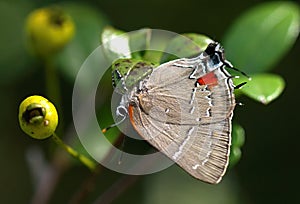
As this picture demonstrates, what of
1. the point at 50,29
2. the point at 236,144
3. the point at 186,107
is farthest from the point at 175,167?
the point at 186,107

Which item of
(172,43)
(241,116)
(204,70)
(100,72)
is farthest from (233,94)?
(241,116)

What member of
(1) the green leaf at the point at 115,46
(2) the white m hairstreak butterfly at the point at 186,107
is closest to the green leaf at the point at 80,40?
(1) the green leaf at the point at 115,46

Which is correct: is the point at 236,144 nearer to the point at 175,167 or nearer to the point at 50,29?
the point at 50,29

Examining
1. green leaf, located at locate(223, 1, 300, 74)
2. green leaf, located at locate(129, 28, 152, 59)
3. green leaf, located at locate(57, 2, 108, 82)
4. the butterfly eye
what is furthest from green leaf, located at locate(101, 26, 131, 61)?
green leaf, located at locate(57, 2, 108, 82)

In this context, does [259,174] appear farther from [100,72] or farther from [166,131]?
[166,131]

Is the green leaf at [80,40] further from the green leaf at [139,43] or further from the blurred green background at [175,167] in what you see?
the green leaf at [139,43]

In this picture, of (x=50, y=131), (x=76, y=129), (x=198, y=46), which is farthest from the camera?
(x=76, y=129)
